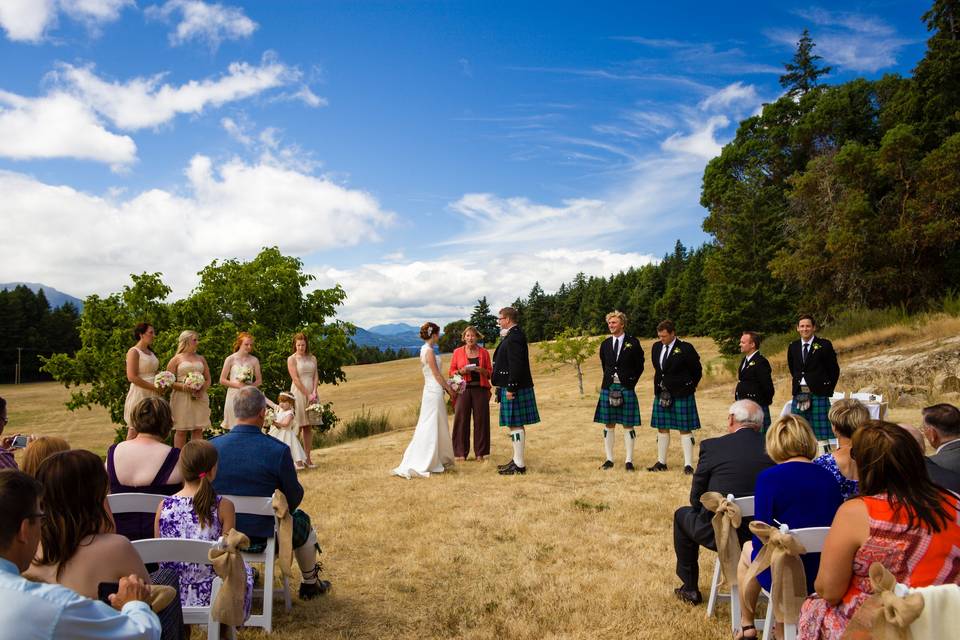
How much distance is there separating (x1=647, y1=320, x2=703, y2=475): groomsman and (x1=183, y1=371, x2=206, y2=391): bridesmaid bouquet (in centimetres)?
602

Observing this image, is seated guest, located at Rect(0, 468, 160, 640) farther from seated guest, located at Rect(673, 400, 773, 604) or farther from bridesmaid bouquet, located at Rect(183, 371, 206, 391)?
bridesmaid bouquet, located at Rect(183, 371, 206, 391)

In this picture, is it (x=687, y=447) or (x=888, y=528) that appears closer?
(x=888, y=528)

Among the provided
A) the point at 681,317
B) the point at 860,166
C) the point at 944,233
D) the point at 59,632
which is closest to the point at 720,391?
the point at 944,233

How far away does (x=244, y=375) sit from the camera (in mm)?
8562

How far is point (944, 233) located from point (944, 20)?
8.89 meters

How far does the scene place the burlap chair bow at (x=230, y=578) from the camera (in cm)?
292

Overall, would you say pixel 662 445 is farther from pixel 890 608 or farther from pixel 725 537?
pixel 890 608

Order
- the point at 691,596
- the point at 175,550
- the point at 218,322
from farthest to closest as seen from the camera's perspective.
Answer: the point at 218,322, the point at 691,596, the point at 175,550

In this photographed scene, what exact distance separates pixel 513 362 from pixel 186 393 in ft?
14.4

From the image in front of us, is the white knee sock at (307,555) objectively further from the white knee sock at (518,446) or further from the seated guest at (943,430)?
the white knee sock at (518,446)

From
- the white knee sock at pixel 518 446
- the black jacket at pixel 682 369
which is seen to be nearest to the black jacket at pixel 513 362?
the white knee sock at pixel 518 446

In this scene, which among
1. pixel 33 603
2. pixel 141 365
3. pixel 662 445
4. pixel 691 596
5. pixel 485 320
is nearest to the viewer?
pixel 33 603

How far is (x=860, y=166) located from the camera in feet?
81.9

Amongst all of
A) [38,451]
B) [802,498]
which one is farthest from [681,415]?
[38,451]
